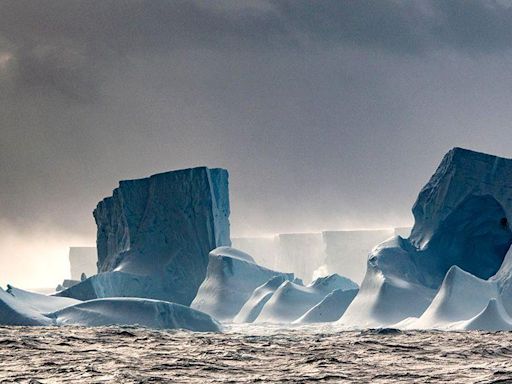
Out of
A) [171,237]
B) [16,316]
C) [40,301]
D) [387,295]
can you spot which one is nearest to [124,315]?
[16,316]

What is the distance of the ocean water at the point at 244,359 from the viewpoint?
937 centimetres

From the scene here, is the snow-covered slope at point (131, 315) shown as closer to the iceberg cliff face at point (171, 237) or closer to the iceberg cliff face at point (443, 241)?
the iceberg cliff face at point (443, 241)

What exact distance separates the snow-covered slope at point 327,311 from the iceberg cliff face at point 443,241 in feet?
7.94

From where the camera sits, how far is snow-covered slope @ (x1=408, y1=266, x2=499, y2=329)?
22.7 metres

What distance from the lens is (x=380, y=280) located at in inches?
A: 1038

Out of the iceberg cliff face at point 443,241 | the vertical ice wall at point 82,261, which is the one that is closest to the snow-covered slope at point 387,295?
the iceberg cliff face at point 443,241

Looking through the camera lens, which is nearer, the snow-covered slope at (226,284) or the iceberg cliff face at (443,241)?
the iceberg cliff face at (443,241)

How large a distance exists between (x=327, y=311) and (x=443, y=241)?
14.2 feet

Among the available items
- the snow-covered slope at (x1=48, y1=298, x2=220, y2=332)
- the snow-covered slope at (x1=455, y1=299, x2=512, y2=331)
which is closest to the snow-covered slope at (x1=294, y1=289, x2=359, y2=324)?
the snow-covered slope at (x1=48, y1=298, x2=220, y2=332)

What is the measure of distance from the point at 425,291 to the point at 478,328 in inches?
253

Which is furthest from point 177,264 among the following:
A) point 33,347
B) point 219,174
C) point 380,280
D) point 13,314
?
point 33,347

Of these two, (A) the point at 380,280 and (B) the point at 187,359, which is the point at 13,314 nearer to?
(A) the point at 380,280

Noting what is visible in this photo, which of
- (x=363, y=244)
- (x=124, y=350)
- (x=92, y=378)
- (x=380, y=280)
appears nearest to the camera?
(x=92, y=378)

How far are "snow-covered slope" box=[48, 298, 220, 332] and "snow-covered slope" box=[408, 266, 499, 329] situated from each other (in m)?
5.51
